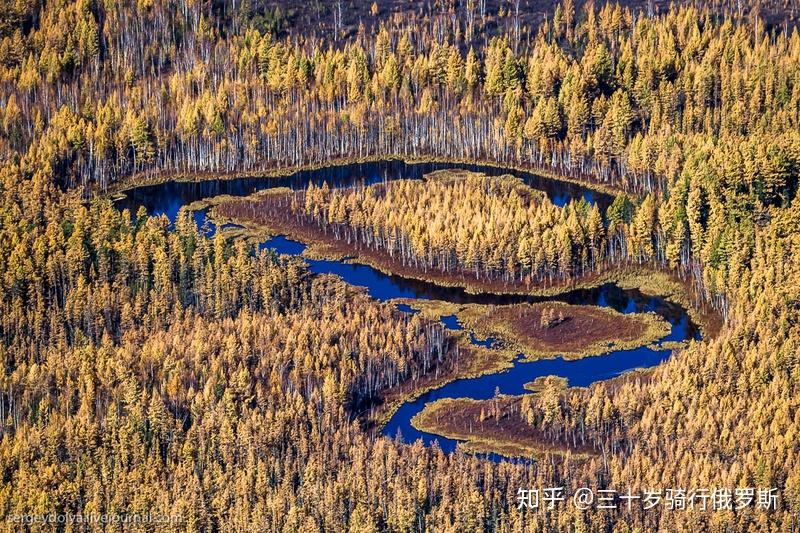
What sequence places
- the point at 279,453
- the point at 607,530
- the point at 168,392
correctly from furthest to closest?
the point at 168,392 → the point at 279,453 → the point at 607,530

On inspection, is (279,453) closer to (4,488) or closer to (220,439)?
(220,439)

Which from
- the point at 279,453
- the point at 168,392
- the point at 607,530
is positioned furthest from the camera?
the point at 168,392

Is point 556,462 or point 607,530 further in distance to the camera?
point 556,462

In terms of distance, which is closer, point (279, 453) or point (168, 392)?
point (279, 453)

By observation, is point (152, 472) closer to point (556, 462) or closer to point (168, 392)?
point (168, 392)

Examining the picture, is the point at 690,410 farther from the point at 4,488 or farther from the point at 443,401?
the point at 4,488

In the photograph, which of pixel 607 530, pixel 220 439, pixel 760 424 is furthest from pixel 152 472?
pixel 760 424

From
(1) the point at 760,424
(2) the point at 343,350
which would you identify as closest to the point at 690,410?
(1) the point at 760,424

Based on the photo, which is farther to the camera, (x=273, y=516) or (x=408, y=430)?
(x=408, y=430)
